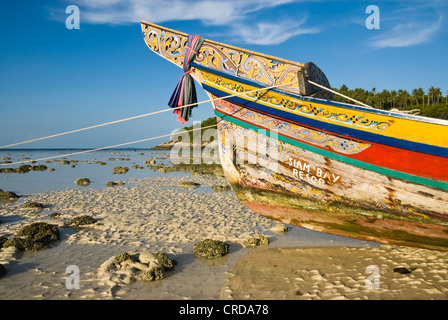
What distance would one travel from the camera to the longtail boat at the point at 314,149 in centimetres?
431

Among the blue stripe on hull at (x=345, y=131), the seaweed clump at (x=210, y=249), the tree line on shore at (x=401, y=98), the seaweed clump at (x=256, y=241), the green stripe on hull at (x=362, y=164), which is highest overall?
the tree line on shore at (x=401, y=98)

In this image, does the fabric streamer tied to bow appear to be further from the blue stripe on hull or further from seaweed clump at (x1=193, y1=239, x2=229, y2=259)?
seaweed clump at (x1=193, y1=239, x2=229, y2=259)

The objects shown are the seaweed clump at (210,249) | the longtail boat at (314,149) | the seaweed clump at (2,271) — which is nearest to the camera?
the longtail boat at (314,149)

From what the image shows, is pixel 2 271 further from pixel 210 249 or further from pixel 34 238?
pixel 210 249

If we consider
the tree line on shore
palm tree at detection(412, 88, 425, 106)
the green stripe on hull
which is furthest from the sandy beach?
palm tree at detection(412, 88, 425, 106)

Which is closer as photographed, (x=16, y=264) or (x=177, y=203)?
(x=16, y=264)

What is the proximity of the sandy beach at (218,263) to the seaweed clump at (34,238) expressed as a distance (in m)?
0.18

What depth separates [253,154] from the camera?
5863mm

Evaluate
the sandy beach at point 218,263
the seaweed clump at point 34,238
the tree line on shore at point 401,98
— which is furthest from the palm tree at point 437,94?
the seaweed clump at point 34,238

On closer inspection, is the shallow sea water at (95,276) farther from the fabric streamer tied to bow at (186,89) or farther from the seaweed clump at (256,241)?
the fabric streamer tied to bow at (186,89)
